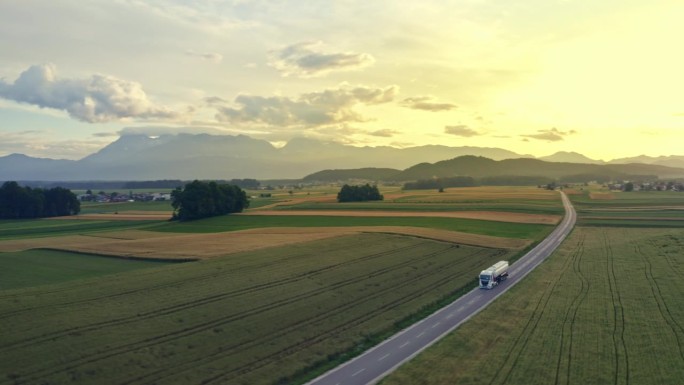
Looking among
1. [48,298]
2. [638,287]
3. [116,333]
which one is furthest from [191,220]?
[638,287]

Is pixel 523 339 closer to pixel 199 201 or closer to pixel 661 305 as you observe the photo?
pixel 661 305

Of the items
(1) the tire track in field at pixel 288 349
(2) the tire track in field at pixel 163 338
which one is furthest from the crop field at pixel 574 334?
(2) the tire track in field at pixel 163 338

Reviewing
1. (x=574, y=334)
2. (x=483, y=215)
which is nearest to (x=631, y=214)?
Result: (x=483, y=215)

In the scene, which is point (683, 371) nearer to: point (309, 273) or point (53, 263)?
point (309, 273)

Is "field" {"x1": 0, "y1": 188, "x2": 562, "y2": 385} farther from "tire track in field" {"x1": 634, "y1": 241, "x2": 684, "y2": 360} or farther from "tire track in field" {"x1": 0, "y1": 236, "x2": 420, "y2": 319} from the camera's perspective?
"tire track in field" {"x1": 634, "y1": 241, "x2": 684, "y2": 360}

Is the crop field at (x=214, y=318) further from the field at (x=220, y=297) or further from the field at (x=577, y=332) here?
the field at (x=577, y=332)

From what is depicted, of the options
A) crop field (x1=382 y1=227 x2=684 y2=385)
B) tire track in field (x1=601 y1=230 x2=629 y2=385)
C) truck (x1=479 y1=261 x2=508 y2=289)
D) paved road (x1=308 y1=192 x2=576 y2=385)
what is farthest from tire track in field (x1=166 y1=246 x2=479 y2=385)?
tire track in field (x1=601 y1=230 x2=629 y2=385)
